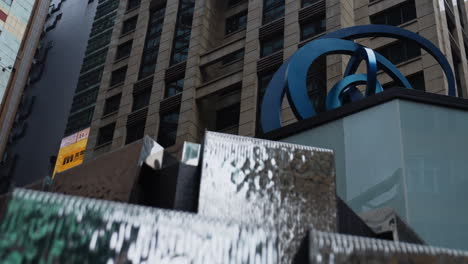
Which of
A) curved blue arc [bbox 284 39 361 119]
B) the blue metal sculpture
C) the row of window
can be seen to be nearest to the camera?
curved blue arc [bbox 284 39 361 119]

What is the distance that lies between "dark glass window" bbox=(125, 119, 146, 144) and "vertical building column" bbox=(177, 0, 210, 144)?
366 centimetres

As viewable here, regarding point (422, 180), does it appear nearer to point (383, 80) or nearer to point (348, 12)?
point (383, 80)

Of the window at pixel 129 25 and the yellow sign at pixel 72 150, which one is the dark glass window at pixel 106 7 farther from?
the yellow sign at pixel 72 150

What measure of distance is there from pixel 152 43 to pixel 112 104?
17.0 feet

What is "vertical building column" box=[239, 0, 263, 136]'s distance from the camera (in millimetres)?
33812

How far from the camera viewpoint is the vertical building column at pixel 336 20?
3086cm

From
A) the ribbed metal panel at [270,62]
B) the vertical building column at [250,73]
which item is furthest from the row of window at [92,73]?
the ribbed metal panel at [270,62]

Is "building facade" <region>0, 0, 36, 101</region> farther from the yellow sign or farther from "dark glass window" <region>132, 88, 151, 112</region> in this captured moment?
"dark glass window" <region>132, 88, 151, 112</region>

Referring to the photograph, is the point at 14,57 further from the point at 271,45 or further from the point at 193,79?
the point at 271,45

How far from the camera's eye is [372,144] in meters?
11.3

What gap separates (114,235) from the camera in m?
3.36

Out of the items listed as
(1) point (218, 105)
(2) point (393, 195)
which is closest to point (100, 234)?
(2) point (393, 195)

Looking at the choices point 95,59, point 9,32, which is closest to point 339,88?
point 9,32

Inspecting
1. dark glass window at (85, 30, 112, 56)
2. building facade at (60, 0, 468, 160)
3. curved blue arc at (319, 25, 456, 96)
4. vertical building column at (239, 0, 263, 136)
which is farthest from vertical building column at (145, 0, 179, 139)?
curved blue arc at (319, 25, 456, 96)
